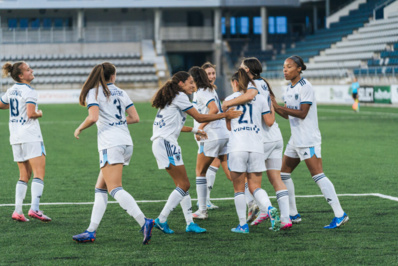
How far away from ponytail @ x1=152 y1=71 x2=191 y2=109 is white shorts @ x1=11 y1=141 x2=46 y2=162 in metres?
1.73

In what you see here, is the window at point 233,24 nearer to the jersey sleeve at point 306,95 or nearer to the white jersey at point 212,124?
the white jersey at point 212,124

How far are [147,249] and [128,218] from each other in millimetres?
1673

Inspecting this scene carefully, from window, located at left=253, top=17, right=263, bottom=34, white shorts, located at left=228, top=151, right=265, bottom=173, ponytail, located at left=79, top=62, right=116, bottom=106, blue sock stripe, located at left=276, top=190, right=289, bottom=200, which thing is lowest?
blue sock stripe, located at left=276, top=190, right=289, bottom=200

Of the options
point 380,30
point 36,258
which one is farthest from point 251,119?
point 380,30

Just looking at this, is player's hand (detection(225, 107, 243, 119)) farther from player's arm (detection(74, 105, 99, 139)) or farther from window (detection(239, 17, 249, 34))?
window (detection(239, 17, 249, 34))

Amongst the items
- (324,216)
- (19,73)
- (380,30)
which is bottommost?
(324,216)

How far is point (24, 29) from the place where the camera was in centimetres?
5584

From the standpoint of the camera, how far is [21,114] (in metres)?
7.69

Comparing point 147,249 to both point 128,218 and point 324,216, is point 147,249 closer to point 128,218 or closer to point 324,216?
point 128,218

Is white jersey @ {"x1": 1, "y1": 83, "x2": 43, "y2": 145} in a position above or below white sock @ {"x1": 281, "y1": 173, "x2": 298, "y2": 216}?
above

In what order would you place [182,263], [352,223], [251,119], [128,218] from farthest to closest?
[128,218] → [352,223] → [251,119] → [182,263]

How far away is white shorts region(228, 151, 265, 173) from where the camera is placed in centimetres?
691

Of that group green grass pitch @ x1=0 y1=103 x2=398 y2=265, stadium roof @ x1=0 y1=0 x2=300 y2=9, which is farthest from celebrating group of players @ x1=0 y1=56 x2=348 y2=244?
stadium roof @ x1=0 y1=0 x2=300 y2=9

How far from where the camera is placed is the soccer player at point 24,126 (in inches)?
300
